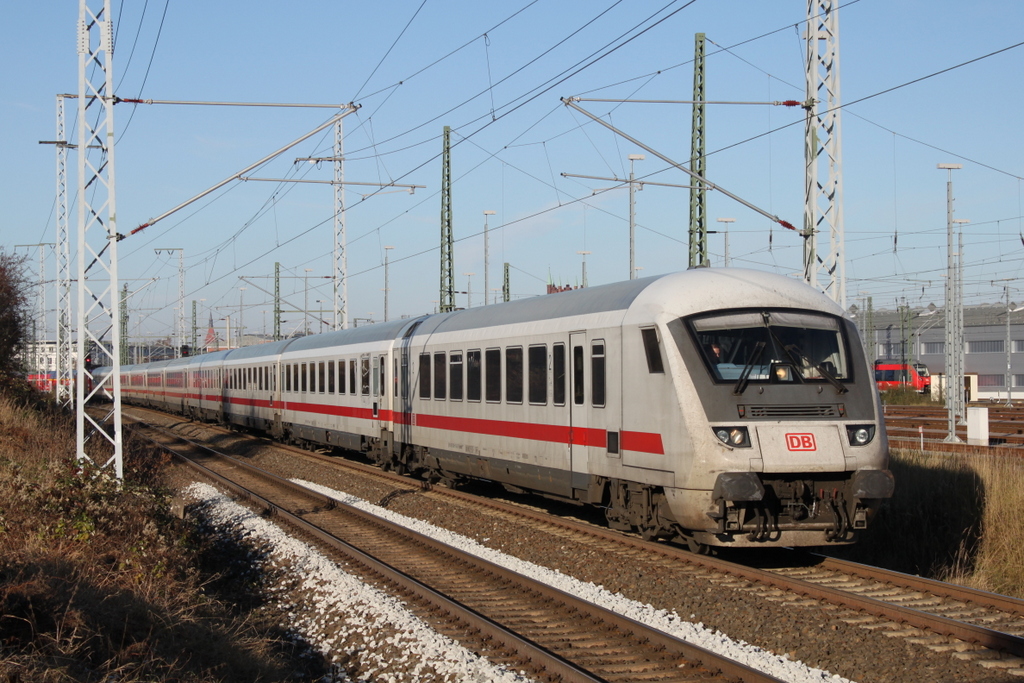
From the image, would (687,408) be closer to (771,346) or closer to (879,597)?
(771,346)

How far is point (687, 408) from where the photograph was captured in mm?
Result: 10180

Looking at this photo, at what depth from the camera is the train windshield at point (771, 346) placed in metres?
10.3

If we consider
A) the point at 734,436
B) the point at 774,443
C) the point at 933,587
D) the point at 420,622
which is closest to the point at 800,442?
the point at 774,443

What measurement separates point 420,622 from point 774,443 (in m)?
3.93

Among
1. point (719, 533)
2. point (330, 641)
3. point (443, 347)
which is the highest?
point (443, 347)

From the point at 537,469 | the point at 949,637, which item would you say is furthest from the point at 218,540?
the point at 949,637

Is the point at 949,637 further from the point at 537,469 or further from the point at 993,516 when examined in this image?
the point at 537,469

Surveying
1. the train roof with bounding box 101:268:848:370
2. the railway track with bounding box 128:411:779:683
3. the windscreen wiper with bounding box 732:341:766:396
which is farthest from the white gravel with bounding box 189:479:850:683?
the train roof with bounding box 101:268:848:370

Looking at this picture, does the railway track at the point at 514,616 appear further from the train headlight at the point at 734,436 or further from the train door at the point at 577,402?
the train headlight at the point at 734,436

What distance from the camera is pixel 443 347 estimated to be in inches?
695

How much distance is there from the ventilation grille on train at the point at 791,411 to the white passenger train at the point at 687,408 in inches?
0.6

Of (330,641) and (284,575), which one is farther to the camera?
(284,575)

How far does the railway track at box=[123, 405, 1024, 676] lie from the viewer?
7422 millimetres

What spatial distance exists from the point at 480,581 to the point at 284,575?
8.12 ft
